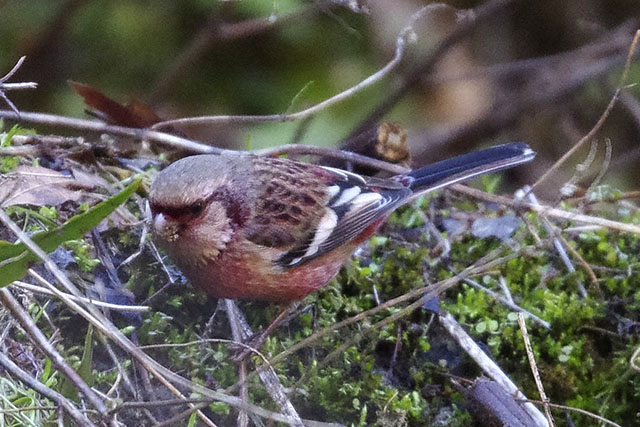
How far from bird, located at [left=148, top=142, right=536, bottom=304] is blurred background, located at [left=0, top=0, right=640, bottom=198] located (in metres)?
1.57

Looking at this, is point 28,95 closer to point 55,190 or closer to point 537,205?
point 55,190

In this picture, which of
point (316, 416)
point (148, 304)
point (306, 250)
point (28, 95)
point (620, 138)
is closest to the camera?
point (316, 416)

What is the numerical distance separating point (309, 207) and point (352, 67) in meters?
3.09

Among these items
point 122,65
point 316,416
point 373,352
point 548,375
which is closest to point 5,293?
point 316,416

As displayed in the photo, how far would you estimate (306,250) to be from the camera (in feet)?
11.8

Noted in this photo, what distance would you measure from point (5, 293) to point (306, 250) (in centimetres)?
144

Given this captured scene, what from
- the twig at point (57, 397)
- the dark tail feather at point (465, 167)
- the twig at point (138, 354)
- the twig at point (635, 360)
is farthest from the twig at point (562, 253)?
the twig at point (57, 397)

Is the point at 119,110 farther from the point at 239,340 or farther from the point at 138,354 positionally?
the point at 138,354

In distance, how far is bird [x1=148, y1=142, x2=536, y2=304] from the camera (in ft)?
10.7

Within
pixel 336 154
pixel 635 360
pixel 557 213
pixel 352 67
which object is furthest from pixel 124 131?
pixel 352 67

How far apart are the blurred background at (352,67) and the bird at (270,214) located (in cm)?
157

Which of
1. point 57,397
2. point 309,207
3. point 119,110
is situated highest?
point 119,110

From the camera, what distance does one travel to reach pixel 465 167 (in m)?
3.98

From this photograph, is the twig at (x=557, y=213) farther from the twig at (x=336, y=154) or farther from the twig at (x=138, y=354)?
the twig at (x=138, y=354)
